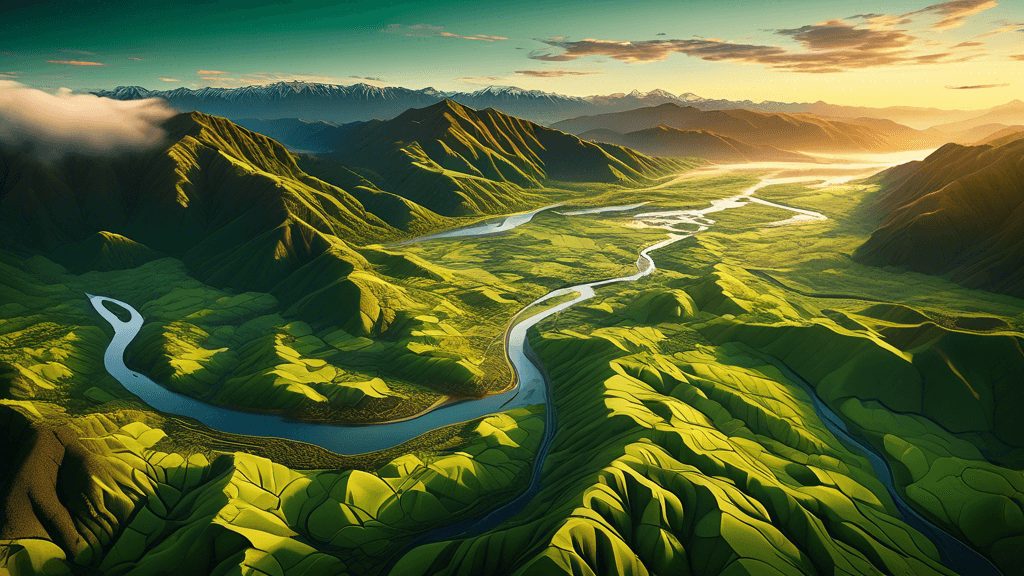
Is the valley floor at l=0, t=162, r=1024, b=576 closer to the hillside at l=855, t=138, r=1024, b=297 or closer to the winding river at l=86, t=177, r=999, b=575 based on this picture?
the winding river at l=86, t=177, r=999, b=575

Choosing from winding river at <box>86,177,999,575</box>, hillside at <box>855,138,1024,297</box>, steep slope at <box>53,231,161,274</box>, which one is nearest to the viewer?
winding river at <box>86,177,999,575</box>

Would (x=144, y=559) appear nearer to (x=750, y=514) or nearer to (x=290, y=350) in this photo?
(x=290, y=350)

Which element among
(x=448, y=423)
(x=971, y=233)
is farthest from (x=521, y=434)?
(x=971, y=233)

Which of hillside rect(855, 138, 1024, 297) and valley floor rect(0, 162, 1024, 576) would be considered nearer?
valley floor rect(0, 162, 1024, 576)

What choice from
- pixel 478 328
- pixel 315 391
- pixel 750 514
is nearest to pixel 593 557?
pixel 750 514

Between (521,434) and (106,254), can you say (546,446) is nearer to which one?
(521,434)

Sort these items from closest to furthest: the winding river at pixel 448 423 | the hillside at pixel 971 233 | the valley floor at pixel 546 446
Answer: the valley floor at pixel 546 446, the winding river at pixel 448 423, the hillside at pixel 971 233

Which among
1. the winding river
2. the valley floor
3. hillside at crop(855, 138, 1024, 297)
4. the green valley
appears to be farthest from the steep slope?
hillside at crop(855, 138, 1024, 297)

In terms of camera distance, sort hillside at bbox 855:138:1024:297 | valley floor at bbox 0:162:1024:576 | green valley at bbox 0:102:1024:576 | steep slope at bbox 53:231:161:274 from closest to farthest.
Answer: valley floor at bbox 0:162:1024:576 → green valley at bbox 0:102:1024:576 → hillside at bbox 855:138:1024:297 → steep slope at bbox 53:231:161:274

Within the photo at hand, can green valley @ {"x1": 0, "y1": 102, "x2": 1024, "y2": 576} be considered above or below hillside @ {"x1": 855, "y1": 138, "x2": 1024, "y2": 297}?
below

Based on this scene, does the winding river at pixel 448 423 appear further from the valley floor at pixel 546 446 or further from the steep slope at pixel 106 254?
the steep slope at pixel 106 254

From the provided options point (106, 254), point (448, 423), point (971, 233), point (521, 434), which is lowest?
point (448, 423)

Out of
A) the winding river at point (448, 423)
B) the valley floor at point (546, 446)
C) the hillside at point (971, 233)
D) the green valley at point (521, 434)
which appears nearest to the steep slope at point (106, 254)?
the green valley at point (521, 434)
